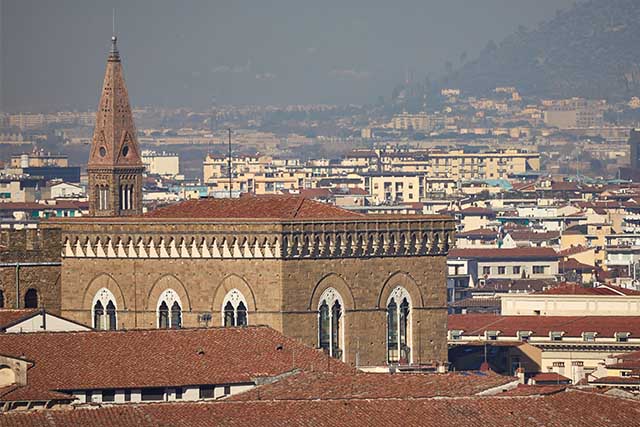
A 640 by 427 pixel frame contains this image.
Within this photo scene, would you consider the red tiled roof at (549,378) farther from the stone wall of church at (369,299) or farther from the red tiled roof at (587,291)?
the red tiled roof at (587,291)

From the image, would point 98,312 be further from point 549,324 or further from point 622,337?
point 549,324

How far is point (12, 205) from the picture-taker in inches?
6250

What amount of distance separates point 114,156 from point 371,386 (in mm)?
27307

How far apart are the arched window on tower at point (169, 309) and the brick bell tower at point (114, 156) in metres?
11.4

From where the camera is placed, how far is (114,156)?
239 ft

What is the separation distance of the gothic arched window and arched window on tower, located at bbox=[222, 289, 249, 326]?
2.48 m

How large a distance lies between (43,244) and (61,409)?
74.6 ft

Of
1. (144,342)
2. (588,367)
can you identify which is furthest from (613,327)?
(144,342)

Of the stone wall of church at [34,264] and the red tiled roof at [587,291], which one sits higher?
the stone wall of church at [34,264]

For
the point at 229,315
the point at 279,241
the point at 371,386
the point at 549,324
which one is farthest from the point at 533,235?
the point at 371,386

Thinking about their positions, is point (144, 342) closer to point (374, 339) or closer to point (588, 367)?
point (374, 339)

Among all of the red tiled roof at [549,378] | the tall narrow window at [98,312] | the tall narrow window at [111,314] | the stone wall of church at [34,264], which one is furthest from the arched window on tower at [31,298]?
the red tiled roof at [549,378]

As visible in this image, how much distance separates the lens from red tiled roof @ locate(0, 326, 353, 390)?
47875 millimetres

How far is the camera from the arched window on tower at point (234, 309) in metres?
60.3
